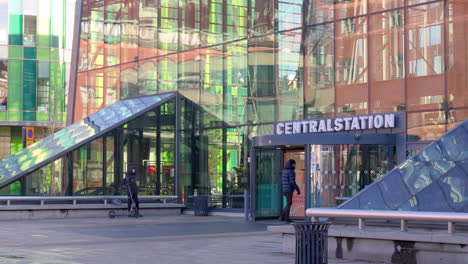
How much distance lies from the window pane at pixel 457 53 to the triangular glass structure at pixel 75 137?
13767 millimetres

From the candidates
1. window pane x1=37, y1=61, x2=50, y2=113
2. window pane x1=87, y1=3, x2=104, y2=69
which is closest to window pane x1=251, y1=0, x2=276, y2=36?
window pane x1=87, y1=3, x2=104, y2=69

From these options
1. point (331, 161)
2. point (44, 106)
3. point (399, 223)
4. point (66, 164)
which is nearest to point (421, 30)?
point (331, 161)

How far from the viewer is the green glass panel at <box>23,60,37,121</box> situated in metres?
55.0

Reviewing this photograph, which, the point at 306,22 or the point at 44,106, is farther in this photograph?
the point at 44,106

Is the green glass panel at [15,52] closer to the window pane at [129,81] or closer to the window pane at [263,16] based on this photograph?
the window pane at [129,81]

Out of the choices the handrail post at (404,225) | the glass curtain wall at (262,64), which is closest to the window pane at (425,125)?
the glass curtain wall at (262,64)

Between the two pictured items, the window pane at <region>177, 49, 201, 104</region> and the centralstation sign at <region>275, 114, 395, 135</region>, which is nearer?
the centralstation sign at <region>275, 114, 395, 135</region>

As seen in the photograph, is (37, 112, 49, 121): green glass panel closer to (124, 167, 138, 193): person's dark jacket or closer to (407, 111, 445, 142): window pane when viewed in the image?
(124, 167, 138, 193): person's dark jacket

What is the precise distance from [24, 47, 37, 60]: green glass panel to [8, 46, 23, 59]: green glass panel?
12.9 inches

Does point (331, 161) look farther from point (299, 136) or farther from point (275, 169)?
point (275, 169)

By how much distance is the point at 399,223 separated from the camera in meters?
14.3

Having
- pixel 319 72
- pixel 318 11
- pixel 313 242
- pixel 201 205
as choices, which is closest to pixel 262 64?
pixel 319 72

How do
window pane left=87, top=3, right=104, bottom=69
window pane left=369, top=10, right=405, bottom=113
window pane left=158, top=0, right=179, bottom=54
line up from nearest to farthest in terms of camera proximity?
window pane left=369, top=10, right=405, bottom=113, window pane left=158, top=0, right=179, bottom=54, window pane left=87, top=3, right=104, bottom=69

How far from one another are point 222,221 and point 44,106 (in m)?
31.9
